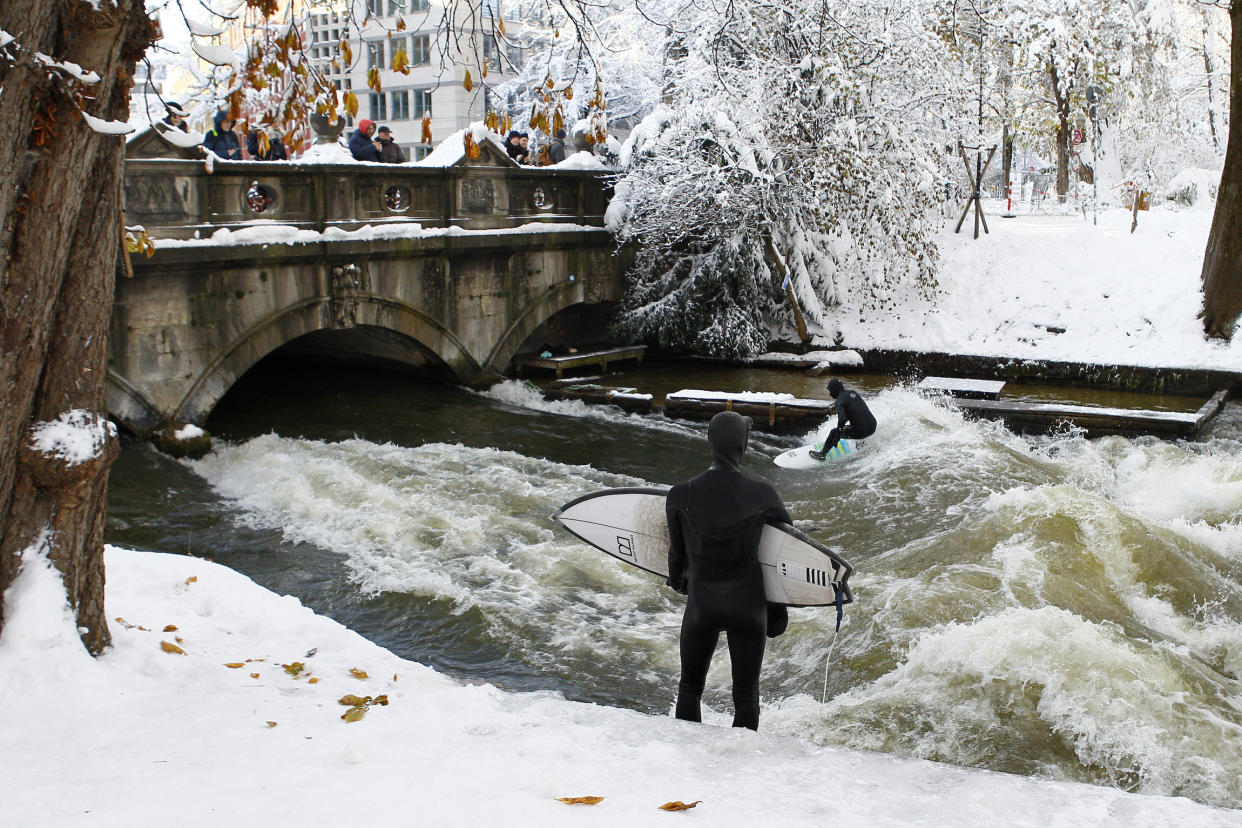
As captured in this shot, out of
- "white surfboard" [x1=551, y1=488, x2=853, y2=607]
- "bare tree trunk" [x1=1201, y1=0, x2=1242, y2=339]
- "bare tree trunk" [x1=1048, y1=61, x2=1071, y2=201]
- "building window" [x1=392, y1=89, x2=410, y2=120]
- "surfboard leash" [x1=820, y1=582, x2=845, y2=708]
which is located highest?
"building window" [x1=392, y1=89, x2=410, y2=120]

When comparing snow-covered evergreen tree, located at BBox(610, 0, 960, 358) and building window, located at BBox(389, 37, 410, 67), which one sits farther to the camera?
snow-covered evergreen tree, located at BBox(610, 0, 960, 358)

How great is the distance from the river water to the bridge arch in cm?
76

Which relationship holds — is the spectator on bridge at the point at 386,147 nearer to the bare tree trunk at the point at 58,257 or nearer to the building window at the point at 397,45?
the building window at the point at 397,45

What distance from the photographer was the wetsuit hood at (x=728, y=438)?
5141 millimetres

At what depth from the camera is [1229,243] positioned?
17.9m

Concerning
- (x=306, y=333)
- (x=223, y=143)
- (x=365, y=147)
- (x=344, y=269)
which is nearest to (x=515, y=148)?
(x=365, y=147)

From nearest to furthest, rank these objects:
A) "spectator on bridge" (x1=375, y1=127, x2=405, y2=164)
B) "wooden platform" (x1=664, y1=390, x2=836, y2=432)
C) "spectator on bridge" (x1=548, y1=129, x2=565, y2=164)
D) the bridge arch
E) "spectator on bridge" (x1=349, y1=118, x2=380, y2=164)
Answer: the bridge arch → "wooden platform" (x1=664, y1=390, x2=836, y2=432) → "spectator on bridge" (x1=349, y1=118, x2=380, y2=164) → "spectator on bridge" (x1=375, y1=127, x2=405, y2=164) → "spectator on bridge" (x1=548, y1=129, x2=565, y2=164)

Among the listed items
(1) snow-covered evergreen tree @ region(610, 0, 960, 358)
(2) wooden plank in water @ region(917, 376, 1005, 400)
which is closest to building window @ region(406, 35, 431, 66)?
(1) snow-covered evergreen tree @ region(610, 0, 960, 358)

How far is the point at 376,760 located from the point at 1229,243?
17746mm

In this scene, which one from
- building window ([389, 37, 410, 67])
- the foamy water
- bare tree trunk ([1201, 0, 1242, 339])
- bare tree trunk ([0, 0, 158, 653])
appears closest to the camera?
bare tree trunk ([0, 0, 158, 653])

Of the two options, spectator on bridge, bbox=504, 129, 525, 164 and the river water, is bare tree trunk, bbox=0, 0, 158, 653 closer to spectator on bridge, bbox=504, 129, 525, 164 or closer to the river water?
the river water

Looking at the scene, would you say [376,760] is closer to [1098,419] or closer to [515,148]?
Answer: [1098,419]

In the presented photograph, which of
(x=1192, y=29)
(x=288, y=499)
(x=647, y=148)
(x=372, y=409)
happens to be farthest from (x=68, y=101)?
(x=1192, y=29)

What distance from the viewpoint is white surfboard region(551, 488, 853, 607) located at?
207 inches
